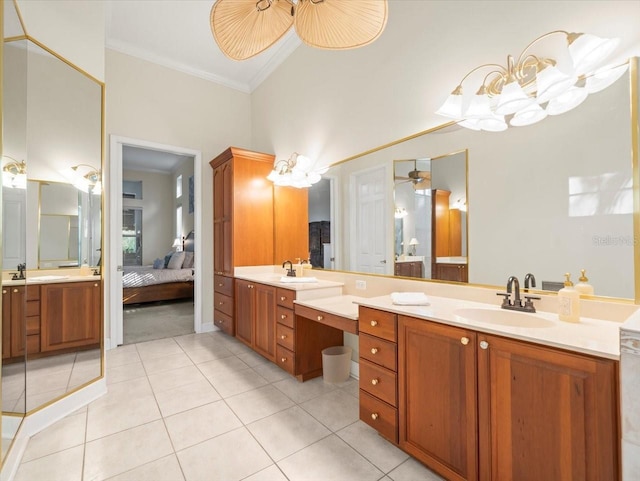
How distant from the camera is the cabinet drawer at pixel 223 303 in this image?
366cm

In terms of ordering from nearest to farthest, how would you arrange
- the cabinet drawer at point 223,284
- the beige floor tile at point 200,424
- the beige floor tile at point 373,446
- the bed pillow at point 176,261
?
the beige floor tile at point 373,446 < the beige floor tile at point 200,424 < the cabinet drawer at point 223,284 < the bed pillow at point 176,261

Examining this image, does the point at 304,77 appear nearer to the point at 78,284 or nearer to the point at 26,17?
the point at 26,17

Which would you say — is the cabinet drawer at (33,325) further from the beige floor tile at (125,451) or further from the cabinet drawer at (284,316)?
the cabinet drawer at (284,316)

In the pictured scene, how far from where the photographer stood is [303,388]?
2.47 metres

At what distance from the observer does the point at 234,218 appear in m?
3.57

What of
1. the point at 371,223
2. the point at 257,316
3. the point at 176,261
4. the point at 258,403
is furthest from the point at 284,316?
the point at 176,261

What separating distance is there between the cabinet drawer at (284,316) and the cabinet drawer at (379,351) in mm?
891

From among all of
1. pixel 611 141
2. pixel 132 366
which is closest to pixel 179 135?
pixel 132 366

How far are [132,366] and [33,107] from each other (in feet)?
7.89

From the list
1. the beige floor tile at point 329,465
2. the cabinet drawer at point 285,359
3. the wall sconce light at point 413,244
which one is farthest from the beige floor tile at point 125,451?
the wall sconce light at point 413,244

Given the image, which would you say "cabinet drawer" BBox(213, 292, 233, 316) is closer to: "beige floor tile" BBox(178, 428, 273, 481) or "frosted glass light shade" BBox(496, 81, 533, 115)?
"beige floor tile" BBox(178, 428, 273, 481)

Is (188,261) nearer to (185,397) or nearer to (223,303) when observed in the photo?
(223,303)

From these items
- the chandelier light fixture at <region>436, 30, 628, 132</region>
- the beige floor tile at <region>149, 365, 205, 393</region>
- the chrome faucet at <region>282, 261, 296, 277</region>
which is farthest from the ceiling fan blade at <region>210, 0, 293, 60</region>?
the beige floor tile at <region>149, 365, 205, 393</region>

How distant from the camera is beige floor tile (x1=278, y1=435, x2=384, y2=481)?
1.52 metres
